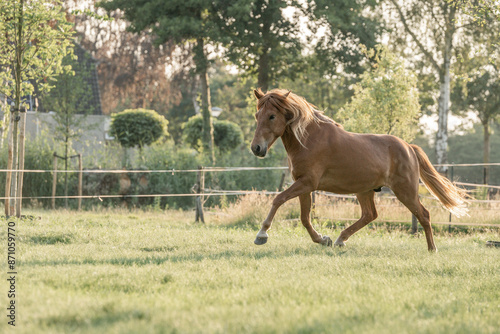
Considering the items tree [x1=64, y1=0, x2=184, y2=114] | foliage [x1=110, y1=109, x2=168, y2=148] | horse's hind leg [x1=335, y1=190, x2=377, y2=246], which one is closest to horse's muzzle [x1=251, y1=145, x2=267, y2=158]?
horse's hind leg [x1=335, y1=190, x2=377, y2=246]

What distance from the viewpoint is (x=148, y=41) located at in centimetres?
3638

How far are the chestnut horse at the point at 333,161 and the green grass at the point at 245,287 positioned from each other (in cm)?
73

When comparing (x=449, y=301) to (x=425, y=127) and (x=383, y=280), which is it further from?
(x=425, y=127)

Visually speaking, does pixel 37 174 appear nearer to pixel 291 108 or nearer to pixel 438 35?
pixel 291 108

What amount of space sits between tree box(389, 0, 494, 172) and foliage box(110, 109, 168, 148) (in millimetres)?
12735

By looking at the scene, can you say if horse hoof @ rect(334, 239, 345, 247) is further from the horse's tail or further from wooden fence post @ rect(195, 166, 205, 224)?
wooden fence post @ rect(195, 166, 205, 224)

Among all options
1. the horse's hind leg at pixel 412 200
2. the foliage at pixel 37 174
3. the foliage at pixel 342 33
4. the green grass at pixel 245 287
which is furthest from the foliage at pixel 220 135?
the horse's hind leg at pixel 412 200

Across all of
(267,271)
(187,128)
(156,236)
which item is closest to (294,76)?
(187,128)

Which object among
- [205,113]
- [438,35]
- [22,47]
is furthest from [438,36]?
[22,47]

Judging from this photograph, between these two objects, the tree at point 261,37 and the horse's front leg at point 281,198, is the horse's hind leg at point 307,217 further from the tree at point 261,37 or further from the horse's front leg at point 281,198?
the tree at point 261,37

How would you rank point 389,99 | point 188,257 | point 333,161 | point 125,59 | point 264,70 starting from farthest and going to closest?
point 125,59 → point 264,70 → point 389,99 → point 333,161 → point 188,257

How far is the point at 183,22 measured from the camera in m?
23.7

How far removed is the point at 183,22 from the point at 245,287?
65.1ft

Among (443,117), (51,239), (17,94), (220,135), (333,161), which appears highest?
(443,117)
